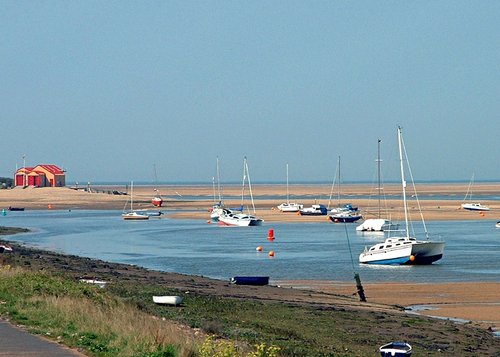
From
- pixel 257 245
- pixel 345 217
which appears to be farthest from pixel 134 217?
pixel 257 245

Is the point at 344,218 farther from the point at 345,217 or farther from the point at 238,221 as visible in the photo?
the point at 238,221

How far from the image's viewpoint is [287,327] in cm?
2156

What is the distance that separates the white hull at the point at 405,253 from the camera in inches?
1832

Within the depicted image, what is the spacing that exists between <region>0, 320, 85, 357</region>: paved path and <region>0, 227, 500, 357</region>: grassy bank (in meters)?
0.35

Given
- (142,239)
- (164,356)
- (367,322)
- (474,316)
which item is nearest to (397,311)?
(474,316)

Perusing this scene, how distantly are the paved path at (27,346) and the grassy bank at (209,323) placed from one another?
0.35 metres

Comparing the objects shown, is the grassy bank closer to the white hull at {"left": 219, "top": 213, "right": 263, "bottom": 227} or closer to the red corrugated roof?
the white hull at {"left": 219, "top": 213, "right": 263, "bottom": 227}

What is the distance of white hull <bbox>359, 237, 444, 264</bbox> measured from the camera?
46.5 meters

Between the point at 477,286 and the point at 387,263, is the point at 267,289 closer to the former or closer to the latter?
the point at 477,286

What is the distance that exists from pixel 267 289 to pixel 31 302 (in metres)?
15.4

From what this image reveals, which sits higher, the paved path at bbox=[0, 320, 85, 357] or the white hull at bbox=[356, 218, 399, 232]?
the paved path at bbox=[0, 320, 85, 357]

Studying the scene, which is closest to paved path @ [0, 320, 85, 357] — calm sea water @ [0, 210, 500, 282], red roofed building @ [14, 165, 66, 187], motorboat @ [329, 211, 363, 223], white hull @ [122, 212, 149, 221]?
calm sea water @ [0, 210, 500, 282]

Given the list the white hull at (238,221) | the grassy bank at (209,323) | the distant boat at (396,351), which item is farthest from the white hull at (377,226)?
the distant boat at (396,351)

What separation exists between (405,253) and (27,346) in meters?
35.5
